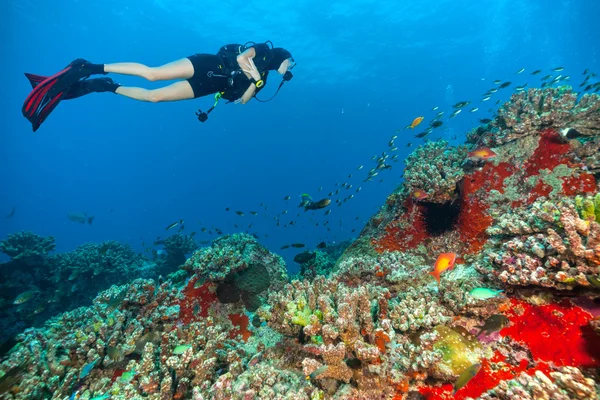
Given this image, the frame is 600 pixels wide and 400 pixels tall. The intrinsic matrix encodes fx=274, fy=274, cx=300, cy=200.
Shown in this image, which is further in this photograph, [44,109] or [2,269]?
[2,269]

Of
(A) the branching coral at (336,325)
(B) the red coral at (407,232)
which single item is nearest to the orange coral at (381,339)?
(A) the branching coral at (336,325)

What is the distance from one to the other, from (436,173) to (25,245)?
54.1 feet

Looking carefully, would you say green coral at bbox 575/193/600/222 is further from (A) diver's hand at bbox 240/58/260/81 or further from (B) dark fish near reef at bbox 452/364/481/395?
(A) diver's hand at bbox 240/58/260/81

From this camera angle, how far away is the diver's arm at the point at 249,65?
20.0 feet

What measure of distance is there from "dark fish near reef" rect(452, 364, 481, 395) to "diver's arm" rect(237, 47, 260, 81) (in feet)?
20.1

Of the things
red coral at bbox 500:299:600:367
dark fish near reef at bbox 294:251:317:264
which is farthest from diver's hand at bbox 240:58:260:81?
red coral at bbox 500:299:600:367

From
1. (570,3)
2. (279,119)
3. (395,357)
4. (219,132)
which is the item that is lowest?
A: (395,357)

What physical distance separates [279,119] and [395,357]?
85.3 metres

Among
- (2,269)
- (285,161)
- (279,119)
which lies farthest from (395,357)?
(285,161)

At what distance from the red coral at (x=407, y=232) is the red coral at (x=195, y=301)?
3.90 metres

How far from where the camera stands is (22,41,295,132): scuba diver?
588 cm

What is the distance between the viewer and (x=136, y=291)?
17.9ft

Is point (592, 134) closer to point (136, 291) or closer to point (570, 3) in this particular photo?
point (136, 291)

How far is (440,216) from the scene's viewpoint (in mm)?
6039
